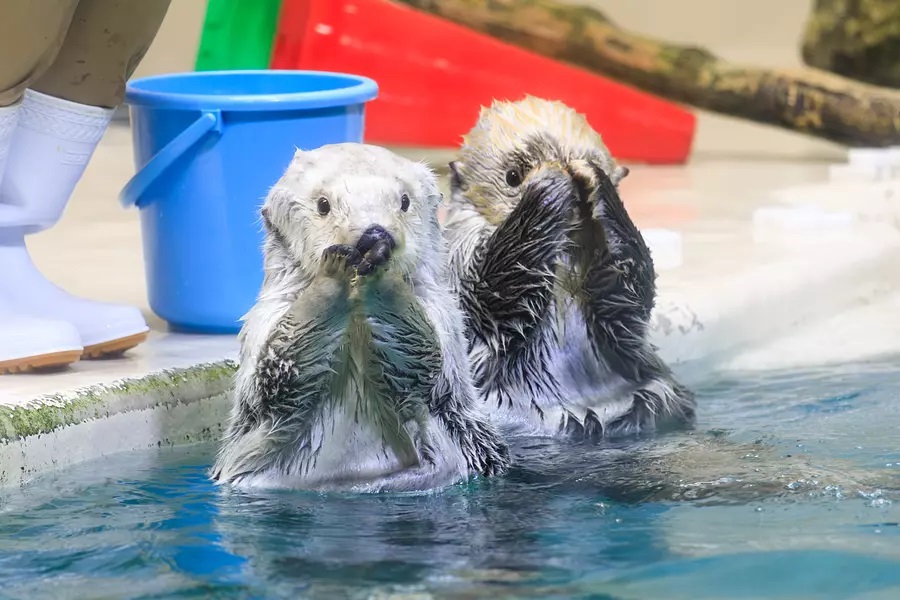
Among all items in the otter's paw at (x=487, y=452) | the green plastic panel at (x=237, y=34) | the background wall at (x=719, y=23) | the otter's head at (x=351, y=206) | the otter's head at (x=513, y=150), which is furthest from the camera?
the background wall at (x=719, y=23)

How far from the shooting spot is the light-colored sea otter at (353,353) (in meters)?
2.68

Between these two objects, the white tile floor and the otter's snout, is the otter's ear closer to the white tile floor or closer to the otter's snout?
the white tile floor

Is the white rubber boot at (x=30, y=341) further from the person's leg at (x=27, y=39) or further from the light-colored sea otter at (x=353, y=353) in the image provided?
the light-colored sea otter at (x=353, y=353)

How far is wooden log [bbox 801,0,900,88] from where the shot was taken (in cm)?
884

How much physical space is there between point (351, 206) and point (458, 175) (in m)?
0.90

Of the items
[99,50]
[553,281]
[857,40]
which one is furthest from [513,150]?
[857,40]

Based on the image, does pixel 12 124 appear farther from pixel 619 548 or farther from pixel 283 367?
pixel 619 548

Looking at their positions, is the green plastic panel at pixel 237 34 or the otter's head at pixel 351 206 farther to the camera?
the green plastic panel at pixel 237 34

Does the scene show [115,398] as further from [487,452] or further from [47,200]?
[487,452]

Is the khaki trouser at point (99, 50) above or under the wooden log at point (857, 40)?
under

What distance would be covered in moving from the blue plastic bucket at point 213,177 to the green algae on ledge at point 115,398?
1.20ft

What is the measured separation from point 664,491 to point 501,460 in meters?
0.35

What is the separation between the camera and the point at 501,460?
296 centimetres

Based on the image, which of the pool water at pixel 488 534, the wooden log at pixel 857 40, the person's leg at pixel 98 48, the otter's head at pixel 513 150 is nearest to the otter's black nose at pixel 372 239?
the pool water at pixel 488 534
